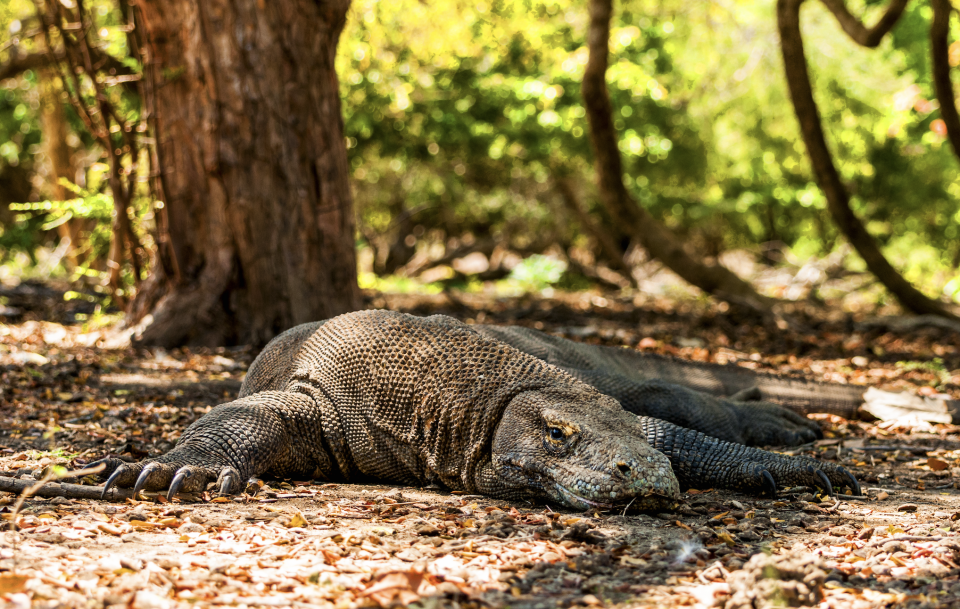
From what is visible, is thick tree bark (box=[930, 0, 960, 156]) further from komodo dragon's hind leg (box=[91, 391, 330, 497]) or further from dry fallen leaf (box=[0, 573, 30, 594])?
dry fallen leaf (box=[0, 573, 30, 594])

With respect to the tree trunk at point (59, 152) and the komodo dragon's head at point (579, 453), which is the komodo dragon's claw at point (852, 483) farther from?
the tree trunk at point (59, 152)

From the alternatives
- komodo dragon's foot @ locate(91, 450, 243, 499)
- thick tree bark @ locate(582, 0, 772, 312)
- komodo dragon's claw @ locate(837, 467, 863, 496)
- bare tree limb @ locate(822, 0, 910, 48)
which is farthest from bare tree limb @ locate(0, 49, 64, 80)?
komodo dragon's claw @ locate(837, 467, 863, 496)

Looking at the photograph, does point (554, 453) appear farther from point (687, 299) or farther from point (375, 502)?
point (687, 299)

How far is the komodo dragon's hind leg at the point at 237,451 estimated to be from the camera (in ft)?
9.25

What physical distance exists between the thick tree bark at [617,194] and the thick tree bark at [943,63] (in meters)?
2.77

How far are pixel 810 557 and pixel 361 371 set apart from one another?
1.83 metres

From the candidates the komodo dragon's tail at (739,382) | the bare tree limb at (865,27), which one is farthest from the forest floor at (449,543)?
the bare tree limb at (865,27)

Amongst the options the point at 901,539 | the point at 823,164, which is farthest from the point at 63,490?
the point at 823,164

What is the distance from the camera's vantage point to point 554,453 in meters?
2.83

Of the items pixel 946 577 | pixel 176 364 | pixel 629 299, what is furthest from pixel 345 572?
pixel 629 299

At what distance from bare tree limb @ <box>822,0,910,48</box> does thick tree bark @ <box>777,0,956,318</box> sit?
16.2 inches

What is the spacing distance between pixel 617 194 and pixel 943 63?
3647mm

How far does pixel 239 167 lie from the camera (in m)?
6.14

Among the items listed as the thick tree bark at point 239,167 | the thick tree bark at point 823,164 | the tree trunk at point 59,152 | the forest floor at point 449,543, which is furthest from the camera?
the tree trunk at point 59,152
